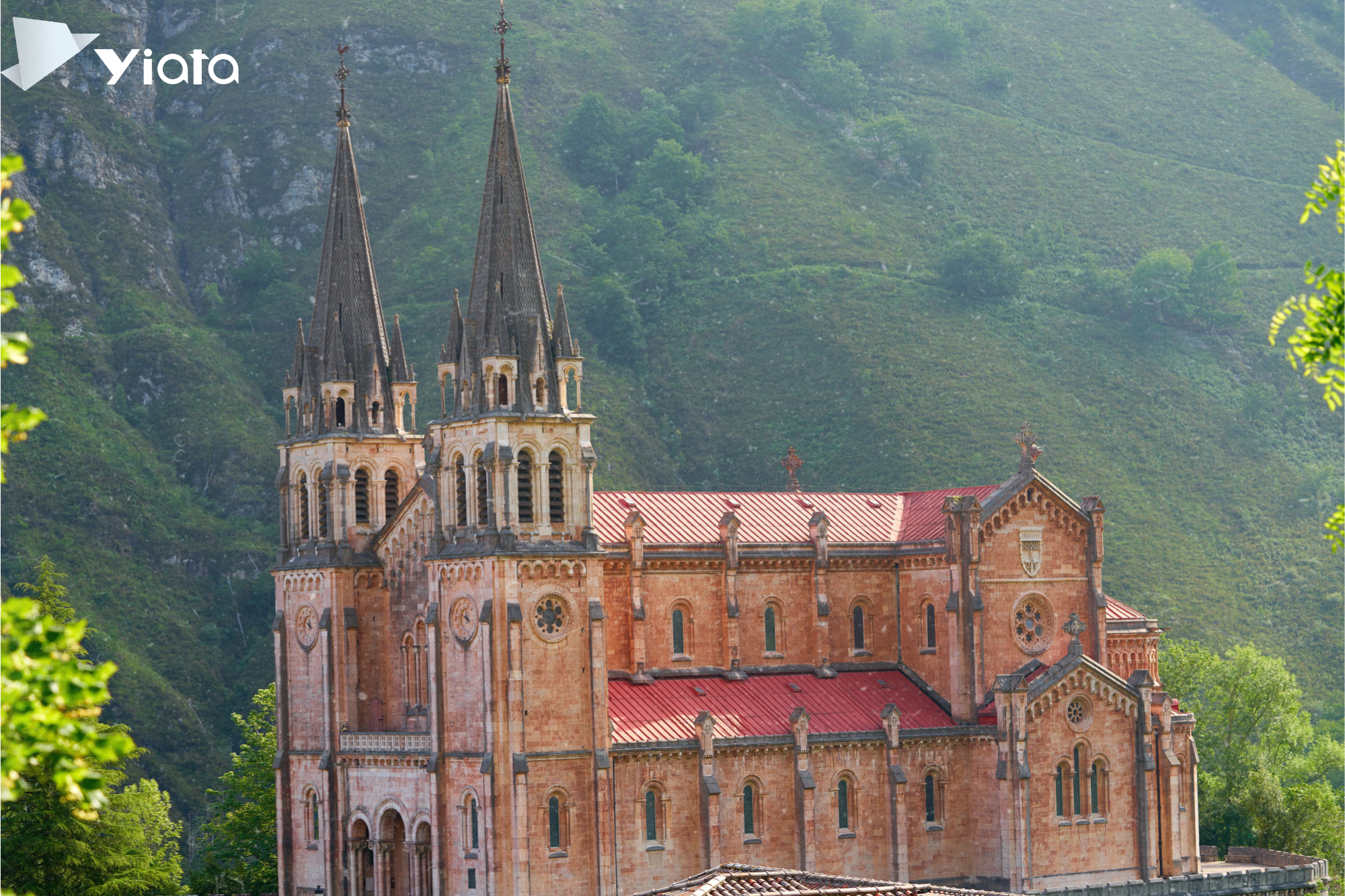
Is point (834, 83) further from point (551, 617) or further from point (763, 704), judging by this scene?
point (551, 617)

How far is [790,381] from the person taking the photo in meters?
142

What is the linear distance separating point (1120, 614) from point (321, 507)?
112 feet

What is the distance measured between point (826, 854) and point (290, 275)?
94900 mm

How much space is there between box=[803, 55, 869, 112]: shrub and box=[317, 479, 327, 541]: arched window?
123 m

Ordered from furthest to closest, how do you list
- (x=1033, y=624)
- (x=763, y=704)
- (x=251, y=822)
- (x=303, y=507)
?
(x=251, y=822) < (x=1033, y=624) < (x=303, y=507) < (x=763, y=704)

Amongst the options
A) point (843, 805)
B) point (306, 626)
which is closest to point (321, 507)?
point (306, 626)

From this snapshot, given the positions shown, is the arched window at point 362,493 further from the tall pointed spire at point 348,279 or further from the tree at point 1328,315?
the tree at point 1328,315

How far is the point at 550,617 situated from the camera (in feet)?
214

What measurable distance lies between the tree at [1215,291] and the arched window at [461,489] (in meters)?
108

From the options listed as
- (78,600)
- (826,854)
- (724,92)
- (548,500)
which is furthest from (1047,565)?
(724,92)

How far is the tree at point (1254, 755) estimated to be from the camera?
3388 inches

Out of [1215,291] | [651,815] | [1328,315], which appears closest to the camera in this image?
[1328,315]

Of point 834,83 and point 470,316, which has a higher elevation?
point 834,83

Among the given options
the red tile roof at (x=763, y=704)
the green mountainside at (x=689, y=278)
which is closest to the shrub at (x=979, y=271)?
the green mountainside at (x=689, y=278)
